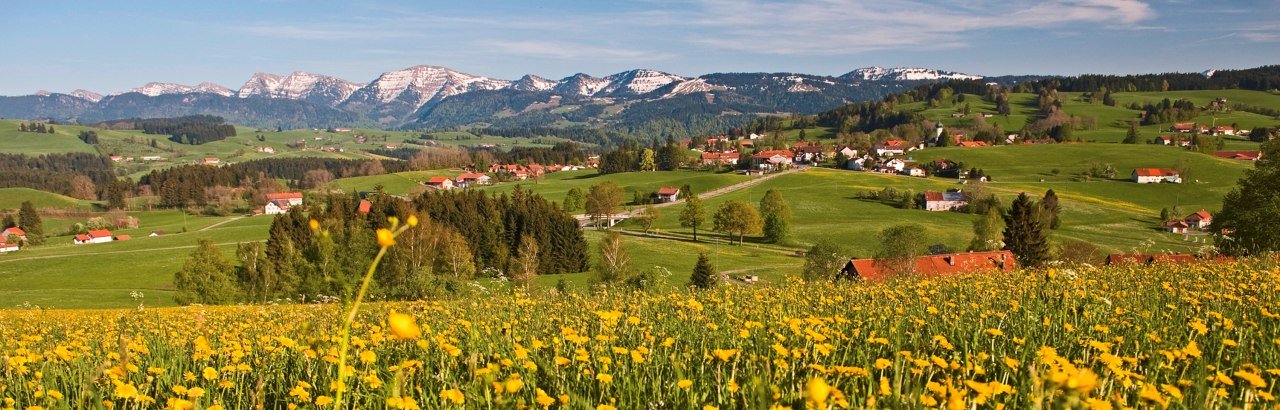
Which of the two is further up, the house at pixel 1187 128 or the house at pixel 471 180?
the house at pixel 1187 128

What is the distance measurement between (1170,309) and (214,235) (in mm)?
109239

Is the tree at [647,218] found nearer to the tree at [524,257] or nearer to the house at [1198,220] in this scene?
the tree at [524,257]

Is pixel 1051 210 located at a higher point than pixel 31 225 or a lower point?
higher

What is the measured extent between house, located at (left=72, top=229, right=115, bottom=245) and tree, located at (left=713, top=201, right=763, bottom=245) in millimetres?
91575

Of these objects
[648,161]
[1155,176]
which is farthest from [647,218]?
[1155,176]

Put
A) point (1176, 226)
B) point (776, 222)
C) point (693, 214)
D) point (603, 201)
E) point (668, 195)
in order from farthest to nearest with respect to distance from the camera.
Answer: point (668, 195)
point (603, 201)
point (693, 214)
point (776, 222)
point (1176, 226)

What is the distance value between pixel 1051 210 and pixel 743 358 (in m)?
95.2

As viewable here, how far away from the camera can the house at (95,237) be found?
10288 centimetres

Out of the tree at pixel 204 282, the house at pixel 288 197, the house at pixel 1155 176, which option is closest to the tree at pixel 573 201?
the house at pixel 288 197

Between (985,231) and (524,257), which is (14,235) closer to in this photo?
(524,257)

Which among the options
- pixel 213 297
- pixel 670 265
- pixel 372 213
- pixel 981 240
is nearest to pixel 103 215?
pixel 372 213

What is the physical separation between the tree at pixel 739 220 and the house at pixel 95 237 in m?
91.6

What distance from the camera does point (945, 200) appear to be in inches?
4080

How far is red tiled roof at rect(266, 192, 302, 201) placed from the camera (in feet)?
484
